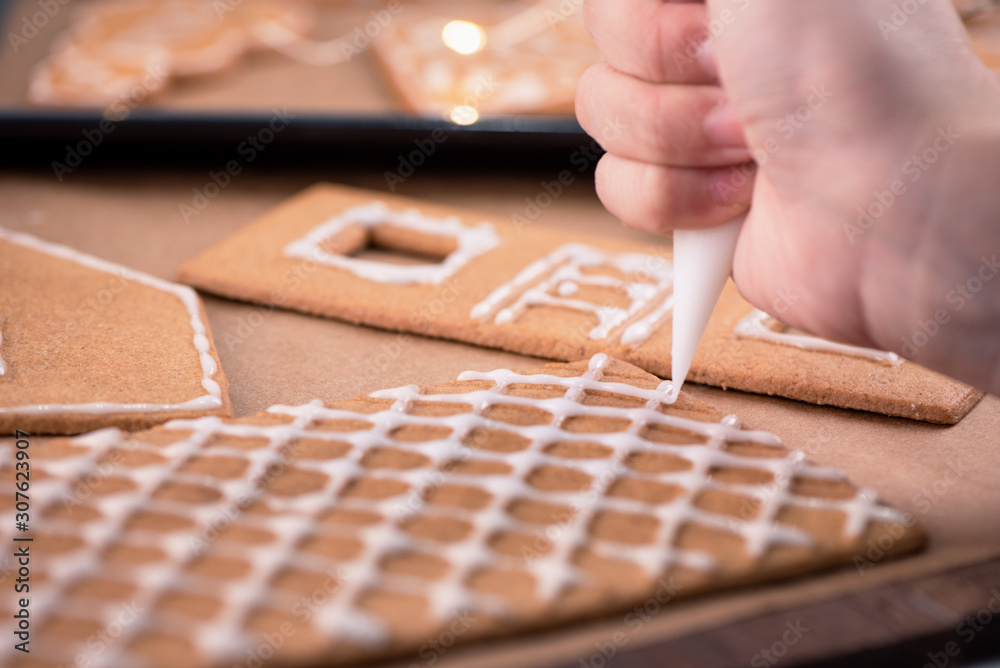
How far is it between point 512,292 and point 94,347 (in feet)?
1.85

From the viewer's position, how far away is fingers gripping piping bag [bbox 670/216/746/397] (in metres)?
1.02

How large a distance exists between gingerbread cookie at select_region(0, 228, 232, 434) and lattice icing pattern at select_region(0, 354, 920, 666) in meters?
0.08

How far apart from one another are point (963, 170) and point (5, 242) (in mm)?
1349

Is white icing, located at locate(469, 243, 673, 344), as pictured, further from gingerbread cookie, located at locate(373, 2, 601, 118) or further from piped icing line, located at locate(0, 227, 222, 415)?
gingerbread cookie, located at locate(373, 2, 601, 118)

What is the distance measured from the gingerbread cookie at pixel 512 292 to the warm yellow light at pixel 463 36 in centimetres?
78

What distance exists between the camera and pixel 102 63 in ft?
7.46

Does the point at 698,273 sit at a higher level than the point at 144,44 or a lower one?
lower

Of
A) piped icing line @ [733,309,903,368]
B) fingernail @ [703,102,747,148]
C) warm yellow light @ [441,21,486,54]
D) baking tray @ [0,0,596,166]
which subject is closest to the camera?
fingernail @ [703,102,747,148]

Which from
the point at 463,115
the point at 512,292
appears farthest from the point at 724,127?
the point at 463,115

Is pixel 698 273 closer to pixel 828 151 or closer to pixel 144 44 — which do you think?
pixel 828 151

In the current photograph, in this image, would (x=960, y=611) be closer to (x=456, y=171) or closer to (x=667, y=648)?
(x=667, y=648)

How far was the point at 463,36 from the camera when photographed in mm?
2480

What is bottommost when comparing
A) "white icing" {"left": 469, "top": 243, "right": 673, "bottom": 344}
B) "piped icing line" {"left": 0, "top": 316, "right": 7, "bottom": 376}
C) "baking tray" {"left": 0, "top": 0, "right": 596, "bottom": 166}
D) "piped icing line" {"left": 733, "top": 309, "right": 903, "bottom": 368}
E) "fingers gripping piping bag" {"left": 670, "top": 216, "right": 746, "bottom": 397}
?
"piped icing line" {"left": 0, "top": 316, "right": 7, "bottom": 376}

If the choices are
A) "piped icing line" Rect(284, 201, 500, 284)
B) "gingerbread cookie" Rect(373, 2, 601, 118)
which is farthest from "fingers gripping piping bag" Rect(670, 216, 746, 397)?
"gingerbread cookie" Rect(373, 2, 601, 118)
